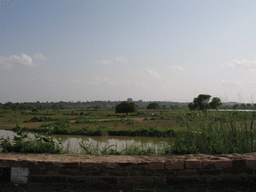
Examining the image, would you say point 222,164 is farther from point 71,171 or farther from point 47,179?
point 47,179

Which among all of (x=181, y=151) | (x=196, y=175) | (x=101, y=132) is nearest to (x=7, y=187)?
(x=196, y=175)

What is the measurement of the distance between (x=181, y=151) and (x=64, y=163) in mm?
2448

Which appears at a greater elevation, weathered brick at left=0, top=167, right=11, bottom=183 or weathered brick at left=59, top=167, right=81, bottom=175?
weathered brick at left=59, top=167, right=81, bottom=175

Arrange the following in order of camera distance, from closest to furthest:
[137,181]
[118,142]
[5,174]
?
[137,181] < [5,174] < [118,142]

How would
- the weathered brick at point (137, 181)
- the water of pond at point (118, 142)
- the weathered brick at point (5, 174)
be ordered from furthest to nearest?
the water of pond at point (118, 142) < the weathered brick at point (5, 174) < the weathered brick at point (137, 181)

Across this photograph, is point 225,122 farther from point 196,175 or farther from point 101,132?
point 101,132

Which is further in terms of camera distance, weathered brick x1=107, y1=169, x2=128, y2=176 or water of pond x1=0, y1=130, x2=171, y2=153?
water of pond x1=0, y1=130, x2=171, y2=153

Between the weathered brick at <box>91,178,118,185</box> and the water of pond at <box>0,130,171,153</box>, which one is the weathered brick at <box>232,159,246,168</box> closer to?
the weathered brick at <box>91,178,118,185</box>

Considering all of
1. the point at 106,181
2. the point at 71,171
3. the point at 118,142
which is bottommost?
the point at 118,142

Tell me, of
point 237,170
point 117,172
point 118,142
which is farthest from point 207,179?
point 118,142

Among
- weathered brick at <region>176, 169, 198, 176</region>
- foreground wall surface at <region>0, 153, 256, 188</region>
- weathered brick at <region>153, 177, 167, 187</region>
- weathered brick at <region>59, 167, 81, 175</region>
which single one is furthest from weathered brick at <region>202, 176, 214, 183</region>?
weathered brick at <region>59, 167, 81, 175</region>

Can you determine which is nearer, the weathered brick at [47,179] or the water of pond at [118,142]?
the weathered brick at [47,179]

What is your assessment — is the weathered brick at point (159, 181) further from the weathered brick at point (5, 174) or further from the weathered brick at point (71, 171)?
the weathered brick at point (5, 174)

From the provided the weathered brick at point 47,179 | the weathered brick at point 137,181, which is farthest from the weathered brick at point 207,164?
the weathered brick at point 47,179
